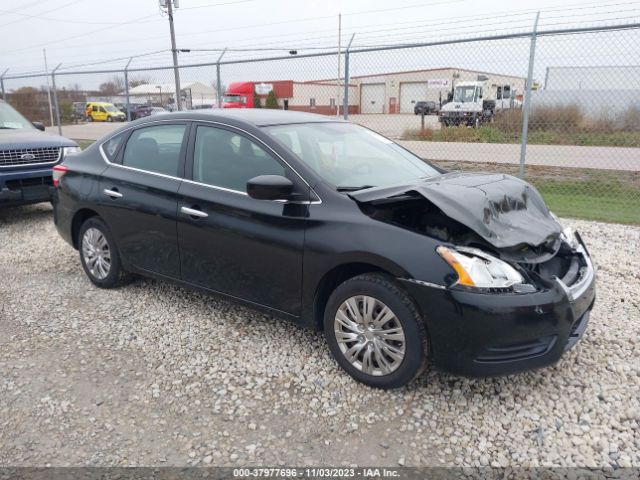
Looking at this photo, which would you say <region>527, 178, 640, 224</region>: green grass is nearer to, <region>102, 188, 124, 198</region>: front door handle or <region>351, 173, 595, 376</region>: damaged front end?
<region>351, 173, 595, 376</region>: damaged front end

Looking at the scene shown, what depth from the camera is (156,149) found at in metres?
4.32

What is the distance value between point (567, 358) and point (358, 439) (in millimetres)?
1627

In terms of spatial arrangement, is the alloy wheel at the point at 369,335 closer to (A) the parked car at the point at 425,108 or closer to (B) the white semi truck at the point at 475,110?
(B) the white semi truck at the point at 475,110

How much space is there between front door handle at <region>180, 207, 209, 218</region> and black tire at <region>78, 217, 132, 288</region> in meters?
1.11

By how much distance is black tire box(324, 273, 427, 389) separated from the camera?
114 inches

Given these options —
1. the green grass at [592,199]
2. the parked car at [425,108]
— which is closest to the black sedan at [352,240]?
the green grass at [592,199]

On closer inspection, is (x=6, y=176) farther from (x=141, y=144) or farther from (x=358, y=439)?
(x=358, y=439)

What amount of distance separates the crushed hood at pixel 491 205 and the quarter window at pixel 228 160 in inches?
29.9

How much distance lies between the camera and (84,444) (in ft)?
9.06

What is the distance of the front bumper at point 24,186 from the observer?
22.8 ft

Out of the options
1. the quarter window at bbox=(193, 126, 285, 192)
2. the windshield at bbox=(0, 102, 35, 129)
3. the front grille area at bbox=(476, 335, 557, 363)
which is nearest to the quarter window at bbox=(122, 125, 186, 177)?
the quarter window at bbox=(193, 126, 285, 192)

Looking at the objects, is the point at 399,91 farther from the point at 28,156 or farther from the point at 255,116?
the point at 255,116

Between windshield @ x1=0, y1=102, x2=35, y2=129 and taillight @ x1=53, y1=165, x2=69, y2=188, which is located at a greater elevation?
windshield @ x1=0, y1=102, x2=35, y2=129

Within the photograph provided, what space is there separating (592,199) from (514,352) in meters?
6.72
